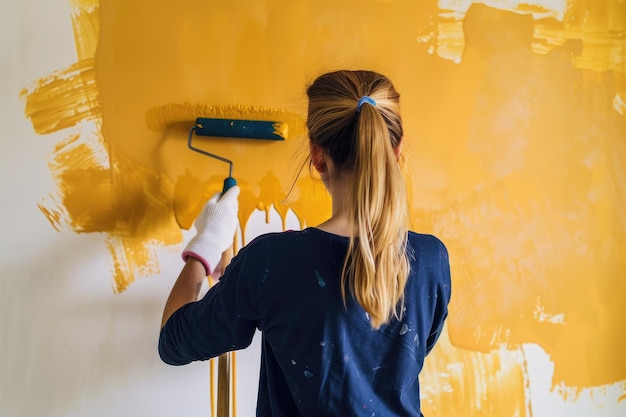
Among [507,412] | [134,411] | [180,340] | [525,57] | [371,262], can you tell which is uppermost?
[525,57]

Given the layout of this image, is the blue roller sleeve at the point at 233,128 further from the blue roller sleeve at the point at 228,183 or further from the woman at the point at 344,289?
the woman at the point at 344,289

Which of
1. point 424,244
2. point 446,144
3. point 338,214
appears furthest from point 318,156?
point 446,144

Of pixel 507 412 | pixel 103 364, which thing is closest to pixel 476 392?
pixel 507 412

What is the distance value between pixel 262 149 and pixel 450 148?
1.29 feet

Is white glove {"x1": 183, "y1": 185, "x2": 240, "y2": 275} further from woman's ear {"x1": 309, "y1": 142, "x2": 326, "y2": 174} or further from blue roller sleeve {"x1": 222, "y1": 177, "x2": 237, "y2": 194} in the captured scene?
woman's ear {"x1": 309, "y1": 142, "x2": 326, "y2": 174}

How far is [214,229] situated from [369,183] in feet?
1.15

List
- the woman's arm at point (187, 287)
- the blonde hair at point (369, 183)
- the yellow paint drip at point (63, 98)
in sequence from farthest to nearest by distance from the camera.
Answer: the yellow paint drip at point (63, 98), the woman's arm at point (187, 287), the blonde hair at point (369, 183)

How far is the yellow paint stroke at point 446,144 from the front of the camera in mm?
1059

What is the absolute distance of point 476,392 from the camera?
119 cm

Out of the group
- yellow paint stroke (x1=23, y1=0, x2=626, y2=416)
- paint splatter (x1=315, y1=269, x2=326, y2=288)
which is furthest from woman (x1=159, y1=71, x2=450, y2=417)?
yellow paint stroke (x1=23, y1=0, x2=626, y2=416)

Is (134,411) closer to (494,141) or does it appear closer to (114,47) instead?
(114,47)

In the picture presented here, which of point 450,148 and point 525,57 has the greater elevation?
point 525,57

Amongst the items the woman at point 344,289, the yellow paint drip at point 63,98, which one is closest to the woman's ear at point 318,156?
the woman at point 344,289

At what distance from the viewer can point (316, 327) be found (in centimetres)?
73
